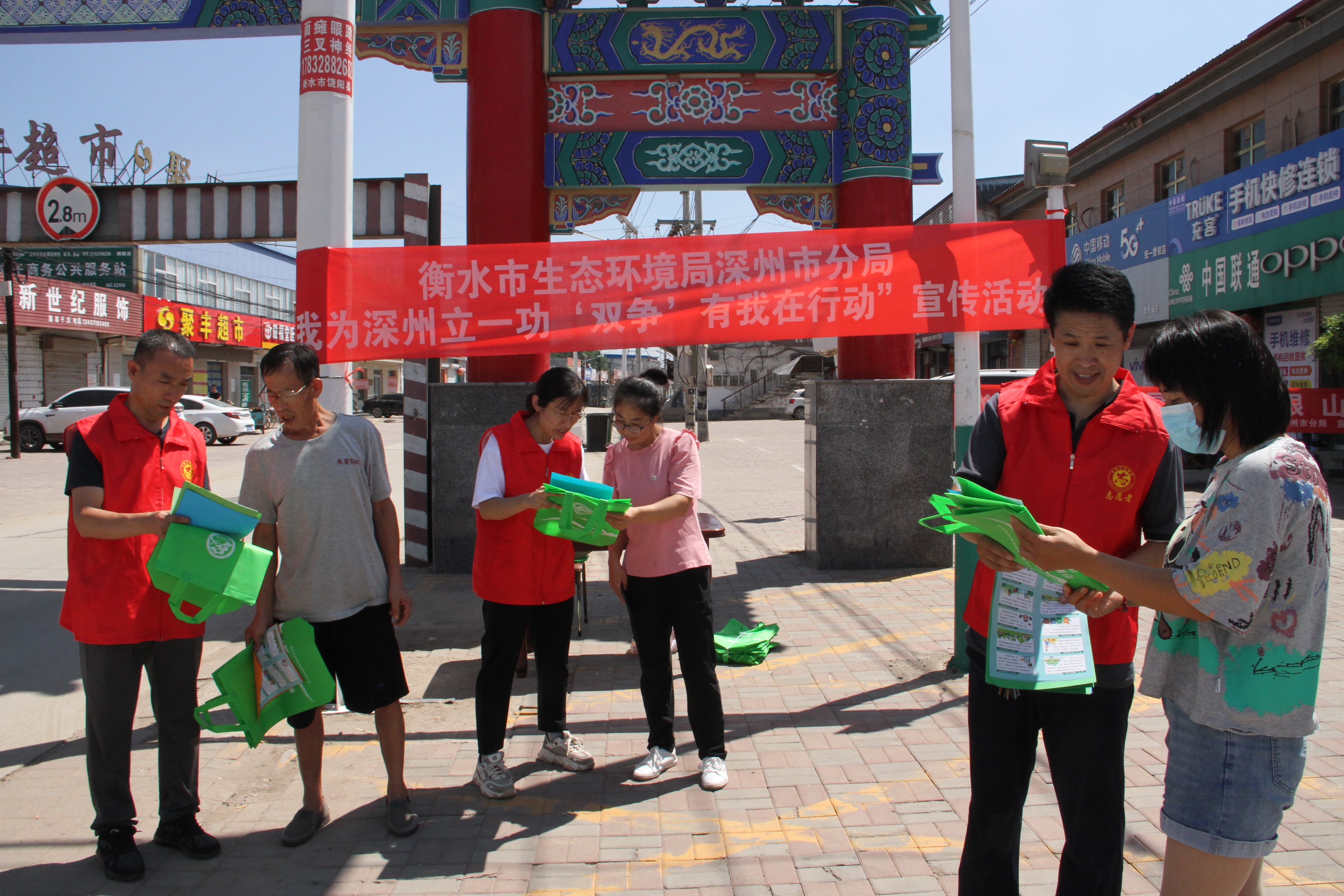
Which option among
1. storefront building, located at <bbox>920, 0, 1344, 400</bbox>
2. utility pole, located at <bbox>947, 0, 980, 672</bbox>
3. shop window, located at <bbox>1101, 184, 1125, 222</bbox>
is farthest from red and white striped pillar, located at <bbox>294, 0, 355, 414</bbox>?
shop window, located at <bbox>1101, 184, 1125, 222</bbox>

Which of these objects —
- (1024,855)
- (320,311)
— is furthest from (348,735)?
(1024,855)

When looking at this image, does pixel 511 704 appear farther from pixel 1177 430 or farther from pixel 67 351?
pixel 67 351

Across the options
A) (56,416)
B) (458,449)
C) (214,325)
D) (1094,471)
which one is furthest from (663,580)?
(214,325)

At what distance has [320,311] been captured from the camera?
511cm

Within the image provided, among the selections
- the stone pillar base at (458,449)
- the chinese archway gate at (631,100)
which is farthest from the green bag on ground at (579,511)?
the stone pillar base at (458,449)

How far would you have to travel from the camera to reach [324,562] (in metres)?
3.18

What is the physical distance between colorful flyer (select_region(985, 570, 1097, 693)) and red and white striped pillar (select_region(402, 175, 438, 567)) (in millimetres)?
6243

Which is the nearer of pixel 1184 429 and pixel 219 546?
pixel 219 546

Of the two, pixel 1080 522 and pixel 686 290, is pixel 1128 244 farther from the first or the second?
pixel 1080 522

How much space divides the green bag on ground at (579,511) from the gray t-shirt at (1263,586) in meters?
→ 1.86

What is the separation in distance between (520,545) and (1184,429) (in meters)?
2.53

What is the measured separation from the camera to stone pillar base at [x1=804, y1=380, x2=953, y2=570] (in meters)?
7.50

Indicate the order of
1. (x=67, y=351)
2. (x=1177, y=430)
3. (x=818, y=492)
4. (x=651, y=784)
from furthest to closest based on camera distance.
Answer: (x=67, y=351)
(x=818, y=492)
(x=651, y=784)
(x=1177, y=430)

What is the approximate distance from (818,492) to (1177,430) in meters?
4.38
